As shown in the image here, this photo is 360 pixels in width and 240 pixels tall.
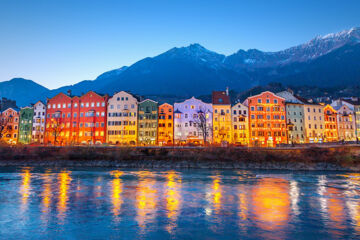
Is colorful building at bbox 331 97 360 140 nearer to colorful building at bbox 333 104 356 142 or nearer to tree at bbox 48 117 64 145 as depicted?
colorful building at bbox 333 104 356 142

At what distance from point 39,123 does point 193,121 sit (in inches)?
2287

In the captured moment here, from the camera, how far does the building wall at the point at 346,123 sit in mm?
94000

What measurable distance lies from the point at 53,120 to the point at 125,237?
9058cm

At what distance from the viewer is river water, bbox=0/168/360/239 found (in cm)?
1550

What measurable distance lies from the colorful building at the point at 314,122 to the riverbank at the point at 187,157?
87.9 ft

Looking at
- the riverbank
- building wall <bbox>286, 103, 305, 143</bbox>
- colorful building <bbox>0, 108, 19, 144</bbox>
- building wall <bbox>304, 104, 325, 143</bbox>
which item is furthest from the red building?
building wall <bbox>304, 104, 325, 143</bbox>

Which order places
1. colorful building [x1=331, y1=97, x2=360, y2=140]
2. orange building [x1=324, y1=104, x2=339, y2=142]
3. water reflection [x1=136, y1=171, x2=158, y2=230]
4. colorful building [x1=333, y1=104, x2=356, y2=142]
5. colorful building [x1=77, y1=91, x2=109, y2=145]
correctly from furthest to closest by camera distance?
colorful building [x1=331, y1=97, x2=360, y2=140] → colorful building [x1=333, y1=104, x2=356, y2=142] → orange building [x1=324, y1=104, x2=339, y2=142] → colorful building [x1=77, y1=91, x2=109, y2=145] → water reflection [x1=136, y1=171, x2=158, y2=230]

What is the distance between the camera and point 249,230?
52.7 feet

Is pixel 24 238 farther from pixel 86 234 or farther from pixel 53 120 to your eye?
pixel 53 120

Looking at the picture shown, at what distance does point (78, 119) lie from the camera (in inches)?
3622

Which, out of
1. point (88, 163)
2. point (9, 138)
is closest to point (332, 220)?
point (88, 163)

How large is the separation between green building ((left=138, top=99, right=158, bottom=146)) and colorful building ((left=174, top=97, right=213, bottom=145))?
7204 millimetres

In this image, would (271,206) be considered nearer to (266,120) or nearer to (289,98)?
(266,120)

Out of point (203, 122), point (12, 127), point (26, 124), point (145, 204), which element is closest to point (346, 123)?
point (203, 122)
